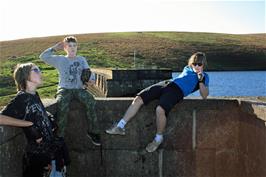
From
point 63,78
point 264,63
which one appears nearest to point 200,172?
point 63,78

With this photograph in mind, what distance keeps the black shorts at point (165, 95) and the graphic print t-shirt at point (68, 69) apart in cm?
82

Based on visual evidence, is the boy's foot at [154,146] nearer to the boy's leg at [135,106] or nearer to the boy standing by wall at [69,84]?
the boy's leg at [135,106]

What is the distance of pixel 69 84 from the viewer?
5770 millimetres

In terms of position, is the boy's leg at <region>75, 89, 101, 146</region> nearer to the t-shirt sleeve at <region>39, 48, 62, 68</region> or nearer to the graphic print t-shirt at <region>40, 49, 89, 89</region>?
the graphic print t-shirt at <region>40, 49, 89, 89</region>

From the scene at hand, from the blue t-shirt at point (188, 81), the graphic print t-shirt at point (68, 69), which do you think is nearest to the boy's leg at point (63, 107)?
the graphic print t-shirt at point (68, 69)

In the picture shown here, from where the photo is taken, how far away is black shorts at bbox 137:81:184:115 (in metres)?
5.55

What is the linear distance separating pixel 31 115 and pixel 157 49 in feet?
330

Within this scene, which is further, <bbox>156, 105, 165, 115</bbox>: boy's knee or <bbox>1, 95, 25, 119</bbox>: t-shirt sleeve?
<bbox>156, 105, 165, 115</bbox>: boy's knee

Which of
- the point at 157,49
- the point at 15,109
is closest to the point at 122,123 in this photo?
the point at 15,109

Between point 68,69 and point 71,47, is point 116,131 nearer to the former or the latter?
point 68,69

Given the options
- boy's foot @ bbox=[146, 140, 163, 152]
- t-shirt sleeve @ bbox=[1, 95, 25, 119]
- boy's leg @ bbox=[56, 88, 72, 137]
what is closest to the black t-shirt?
t-shirt sleeve @ bbox=[1, 95, 25, 119]

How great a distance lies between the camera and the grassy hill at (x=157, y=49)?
92.1 meters

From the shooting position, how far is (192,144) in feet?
19.4

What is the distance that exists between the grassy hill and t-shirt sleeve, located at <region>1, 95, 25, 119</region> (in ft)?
255
